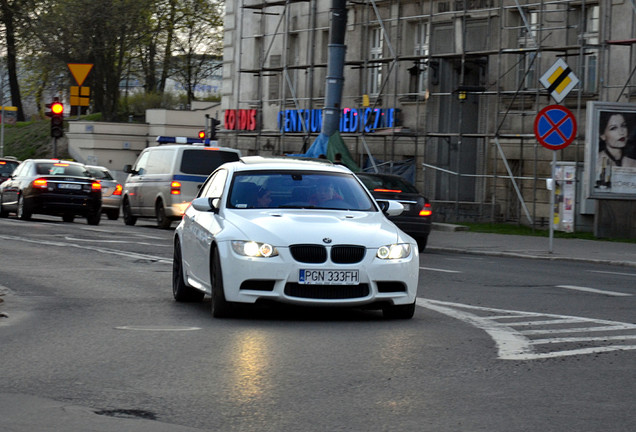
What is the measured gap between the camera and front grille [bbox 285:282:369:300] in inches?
441

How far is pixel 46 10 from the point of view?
6850 centimetres

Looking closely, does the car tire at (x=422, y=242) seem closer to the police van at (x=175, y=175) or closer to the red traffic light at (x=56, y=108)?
the police van at (x=175, y=175)

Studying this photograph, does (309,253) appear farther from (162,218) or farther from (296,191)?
(162,218)

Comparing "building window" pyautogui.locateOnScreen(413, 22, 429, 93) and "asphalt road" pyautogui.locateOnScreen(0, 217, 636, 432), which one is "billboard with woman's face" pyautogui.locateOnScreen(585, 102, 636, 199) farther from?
"asphalt road" pyautogui.locateOnScreen(0, 217, 636, 432)

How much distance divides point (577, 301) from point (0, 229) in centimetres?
1538

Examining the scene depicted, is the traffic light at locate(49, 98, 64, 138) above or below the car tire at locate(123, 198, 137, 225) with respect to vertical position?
above

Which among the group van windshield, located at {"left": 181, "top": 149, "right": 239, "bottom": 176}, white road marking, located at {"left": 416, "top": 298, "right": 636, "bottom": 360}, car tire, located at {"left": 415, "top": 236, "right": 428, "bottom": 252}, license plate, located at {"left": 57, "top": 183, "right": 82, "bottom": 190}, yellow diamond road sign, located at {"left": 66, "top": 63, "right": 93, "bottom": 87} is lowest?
white road marking, located at {"left": 416, "top": 298, "right": 636, "bottom": 360}

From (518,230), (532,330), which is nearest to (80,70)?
(518,230)

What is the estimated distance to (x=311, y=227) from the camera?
11438mm

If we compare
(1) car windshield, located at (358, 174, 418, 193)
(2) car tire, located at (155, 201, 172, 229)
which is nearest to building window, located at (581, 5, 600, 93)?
(1) car windshield, located at (358, 174, 418, 193)

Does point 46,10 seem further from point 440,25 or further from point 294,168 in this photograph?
point 294,168

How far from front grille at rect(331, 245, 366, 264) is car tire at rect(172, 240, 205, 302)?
7.21 feet

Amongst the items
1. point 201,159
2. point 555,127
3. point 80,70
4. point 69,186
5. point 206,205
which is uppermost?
point 80,70

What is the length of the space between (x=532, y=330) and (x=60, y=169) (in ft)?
76.0
